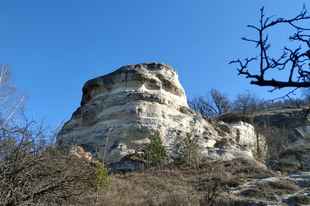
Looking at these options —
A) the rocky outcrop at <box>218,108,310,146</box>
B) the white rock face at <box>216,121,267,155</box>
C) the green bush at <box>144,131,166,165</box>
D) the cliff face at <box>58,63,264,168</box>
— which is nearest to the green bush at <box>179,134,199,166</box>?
the cliff face at <box>58,63,264,168</box>

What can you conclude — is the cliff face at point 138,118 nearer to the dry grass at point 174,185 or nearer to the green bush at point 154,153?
the green bush at point 154,153

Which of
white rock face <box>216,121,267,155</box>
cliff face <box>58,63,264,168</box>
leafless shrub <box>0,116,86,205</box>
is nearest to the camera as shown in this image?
leafless shrub <box>0,116,86,205</box>

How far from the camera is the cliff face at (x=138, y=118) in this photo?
14624 mm

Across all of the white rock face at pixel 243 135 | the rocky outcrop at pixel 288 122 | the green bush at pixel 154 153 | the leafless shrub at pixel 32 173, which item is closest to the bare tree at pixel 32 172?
the leafless shrub at pixel 32 173

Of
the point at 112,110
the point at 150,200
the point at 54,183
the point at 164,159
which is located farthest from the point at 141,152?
the point at 54,183

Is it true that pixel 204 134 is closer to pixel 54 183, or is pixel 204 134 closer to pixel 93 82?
pixel 93 82

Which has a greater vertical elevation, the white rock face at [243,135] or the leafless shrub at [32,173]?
the white rock face at [243,135]

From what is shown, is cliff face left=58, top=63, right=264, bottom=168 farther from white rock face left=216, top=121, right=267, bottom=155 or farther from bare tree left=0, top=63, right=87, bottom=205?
bare tree left=0, top=63, right=87, bottom=205

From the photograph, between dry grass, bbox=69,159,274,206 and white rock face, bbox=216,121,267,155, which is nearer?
dry grass, bbox=69,159,274,206

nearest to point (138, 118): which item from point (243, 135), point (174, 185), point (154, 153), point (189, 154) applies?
point (154, 153)

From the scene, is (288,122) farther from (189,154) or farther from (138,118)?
(138,118)

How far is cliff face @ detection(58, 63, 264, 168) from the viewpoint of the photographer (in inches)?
576

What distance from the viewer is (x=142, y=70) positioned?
17891 millimetres

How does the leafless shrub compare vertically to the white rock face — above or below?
below
